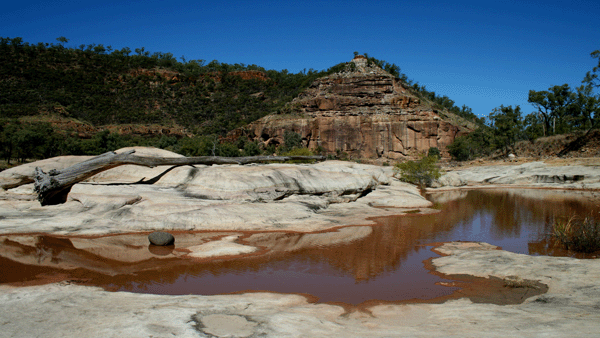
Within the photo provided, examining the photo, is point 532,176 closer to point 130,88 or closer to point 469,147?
point 469,147

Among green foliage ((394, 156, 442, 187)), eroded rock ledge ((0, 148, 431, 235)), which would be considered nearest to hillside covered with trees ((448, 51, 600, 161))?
green foliage ((394, 156, 442, 187))

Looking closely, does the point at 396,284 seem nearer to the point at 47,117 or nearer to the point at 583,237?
the point at 583,237

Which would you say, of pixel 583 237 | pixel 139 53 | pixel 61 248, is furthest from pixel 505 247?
pixel 139 53

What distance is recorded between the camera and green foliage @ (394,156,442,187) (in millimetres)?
36341

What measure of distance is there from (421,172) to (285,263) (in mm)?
29462

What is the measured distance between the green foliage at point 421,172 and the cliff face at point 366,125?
3820 cm

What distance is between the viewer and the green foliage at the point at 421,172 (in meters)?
36.3

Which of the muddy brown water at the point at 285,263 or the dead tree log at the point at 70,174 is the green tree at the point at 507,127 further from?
the dead tree log at the point at 70,174

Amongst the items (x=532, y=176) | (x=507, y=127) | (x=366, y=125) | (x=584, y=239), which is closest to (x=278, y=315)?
(x=584, y=239)

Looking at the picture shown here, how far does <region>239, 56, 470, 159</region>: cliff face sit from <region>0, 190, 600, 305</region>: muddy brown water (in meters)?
61.6

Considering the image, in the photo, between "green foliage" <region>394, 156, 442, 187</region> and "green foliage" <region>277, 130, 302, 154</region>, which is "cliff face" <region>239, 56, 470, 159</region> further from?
"green foliage" <region>394, 156, 442, 187</region>

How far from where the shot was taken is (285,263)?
10539mm

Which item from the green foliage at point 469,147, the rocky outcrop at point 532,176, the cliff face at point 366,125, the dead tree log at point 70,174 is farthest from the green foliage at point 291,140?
the dead tree log at point 70,174

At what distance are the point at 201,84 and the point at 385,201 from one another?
9327cm
